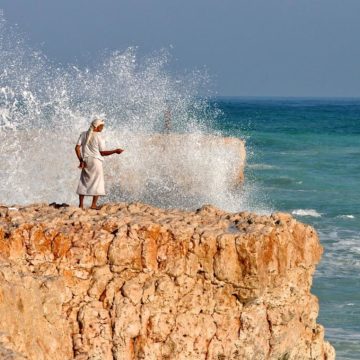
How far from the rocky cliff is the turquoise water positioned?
13.9ft

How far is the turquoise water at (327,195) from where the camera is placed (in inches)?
579

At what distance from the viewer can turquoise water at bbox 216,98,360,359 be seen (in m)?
14.7

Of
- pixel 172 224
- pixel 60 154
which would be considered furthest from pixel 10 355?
pixel 60 154

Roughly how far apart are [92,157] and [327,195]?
67.7ft

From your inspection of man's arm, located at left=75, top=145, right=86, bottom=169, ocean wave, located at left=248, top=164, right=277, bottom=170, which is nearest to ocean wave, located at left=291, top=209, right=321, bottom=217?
ocean wave, located at left=248, top=164, right=277, bottom=170

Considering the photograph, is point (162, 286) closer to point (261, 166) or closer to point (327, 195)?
point (327, 195)

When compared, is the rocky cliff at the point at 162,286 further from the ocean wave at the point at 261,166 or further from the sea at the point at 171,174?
the ocean wave at the point at 261,166

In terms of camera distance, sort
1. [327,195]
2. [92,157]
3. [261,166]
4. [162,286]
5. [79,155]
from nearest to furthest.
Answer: [162,286]
[79,155]
[92,157]
[327,195]
[261,166]

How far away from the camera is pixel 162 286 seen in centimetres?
830

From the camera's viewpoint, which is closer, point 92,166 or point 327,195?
point 92,166

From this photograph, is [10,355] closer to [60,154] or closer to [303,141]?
[60,154]

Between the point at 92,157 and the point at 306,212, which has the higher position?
the point at 92,157

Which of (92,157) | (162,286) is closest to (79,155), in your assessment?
(92,157)

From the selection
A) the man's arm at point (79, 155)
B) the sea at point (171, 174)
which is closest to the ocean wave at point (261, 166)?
the sea at point (171, 174)
